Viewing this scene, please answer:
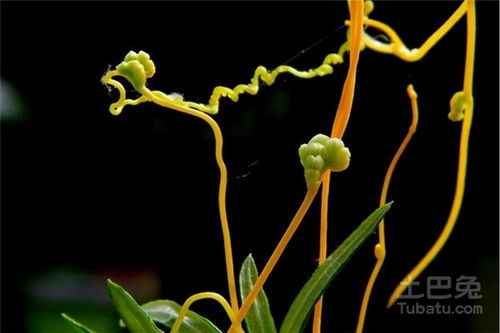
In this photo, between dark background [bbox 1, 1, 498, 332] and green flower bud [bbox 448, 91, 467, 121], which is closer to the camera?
green flower bud [bbox 448, 91, 467, 121]

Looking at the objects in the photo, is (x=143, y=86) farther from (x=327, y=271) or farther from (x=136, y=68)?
(x=327, y=271)

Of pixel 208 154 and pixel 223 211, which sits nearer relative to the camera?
pixel 223 211

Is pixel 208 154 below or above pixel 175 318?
above

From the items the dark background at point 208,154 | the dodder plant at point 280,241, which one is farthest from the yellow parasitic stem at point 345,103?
the dark background at point 208,154

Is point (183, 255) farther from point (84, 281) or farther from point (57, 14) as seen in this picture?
point (57, 14)

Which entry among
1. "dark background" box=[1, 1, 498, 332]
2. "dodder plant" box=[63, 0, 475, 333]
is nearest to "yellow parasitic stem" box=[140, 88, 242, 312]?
"dodder plant" box=[63, 0, 475, 333]

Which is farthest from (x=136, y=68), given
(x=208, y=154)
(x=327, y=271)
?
(x=208, y=154)

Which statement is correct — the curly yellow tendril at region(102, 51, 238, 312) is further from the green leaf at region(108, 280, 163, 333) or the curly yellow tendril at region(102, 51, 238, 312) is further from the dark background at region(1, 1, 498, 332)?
the dark background at region(1, 1, 498, 332)
